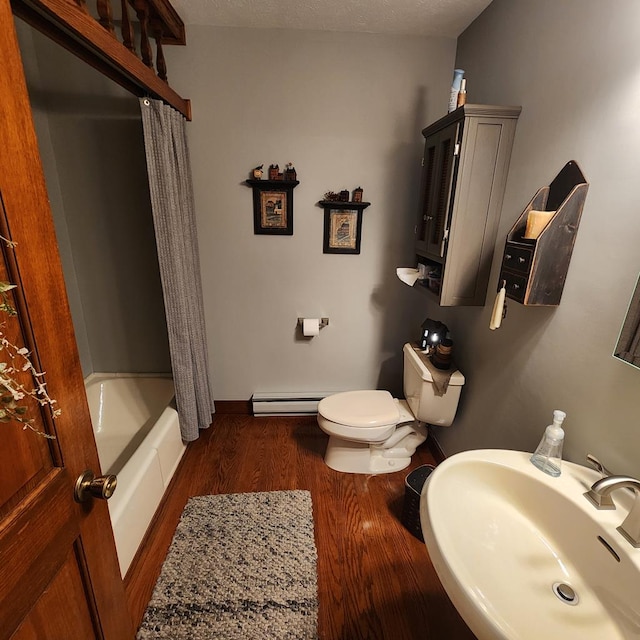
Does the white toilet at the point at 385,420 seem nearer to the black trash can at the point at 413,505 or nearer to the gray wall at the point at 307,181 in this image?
the black trash can at the point at 413,505

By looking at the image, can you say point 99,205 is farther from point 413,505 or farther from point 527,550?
point 527,550

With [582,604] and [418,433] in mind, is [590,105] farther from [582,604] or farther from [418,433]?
[418,433]

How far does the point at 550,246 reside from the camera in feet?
3.85

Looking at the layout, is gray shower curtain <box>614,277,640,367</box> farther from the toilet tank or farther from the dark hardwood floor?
the dark hardwood floor

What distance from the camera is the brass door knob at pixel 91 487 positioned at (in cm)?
74

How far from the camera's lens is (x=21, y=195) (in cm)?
60

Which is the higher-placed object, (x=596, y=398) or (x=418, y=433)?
(x=596, y=398)

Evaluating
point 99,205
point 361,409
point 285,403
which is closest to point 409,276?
point 361,409

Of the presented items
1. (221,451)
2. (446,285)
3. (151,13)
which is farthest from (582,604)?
(151,13)

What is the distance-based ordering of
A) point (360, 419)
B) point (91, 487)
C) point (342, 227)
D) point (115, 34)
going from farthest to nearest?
1. point (342, 227)
2. point (360, 419)
3. point (115, 34)
4. point (91, 487)

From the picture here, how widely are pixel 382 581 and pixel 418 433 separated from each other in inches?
33.5

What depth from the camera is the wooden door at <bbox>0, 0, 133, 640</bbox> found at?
1.88 feet

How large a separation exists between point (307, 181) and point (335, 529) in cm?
198

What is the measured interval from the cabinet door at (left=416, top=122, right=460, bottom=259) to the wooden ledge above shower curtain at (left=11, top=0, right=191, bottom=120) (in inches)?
53.3
